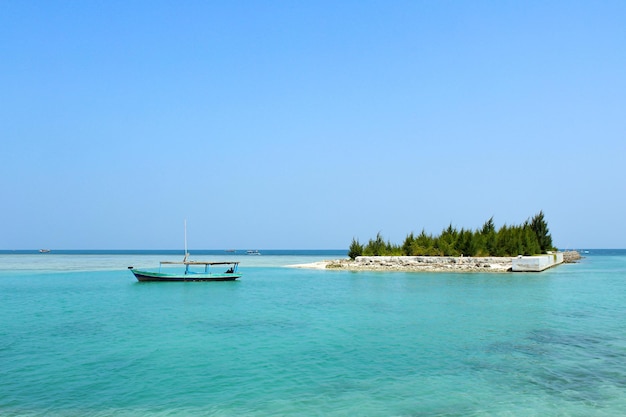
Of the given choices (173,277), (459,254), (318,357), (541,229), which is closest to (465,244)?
(459,254)

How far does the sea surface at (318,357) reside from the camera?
10.1 metres

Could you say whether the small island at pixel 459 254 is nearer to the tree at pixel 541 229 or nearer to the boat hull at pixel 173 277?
the tree at pixel 541 229

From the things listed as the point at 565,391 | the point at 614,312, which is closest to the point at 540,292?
the point at 614,312

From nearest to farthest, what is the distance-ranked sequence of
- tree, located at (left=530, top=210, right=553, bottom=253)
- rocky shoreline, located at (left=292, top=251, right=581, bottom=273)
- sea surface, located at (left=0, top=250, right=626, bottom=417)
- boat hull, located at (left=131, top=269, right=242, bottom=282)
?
sea surface, located at (left=0, top=250, right=626, bottom=417)
boat hull, located at (left=131, top=269, right=242, bottom=282)
rocky shoreline, located at (left=292, top=251, right=581, bottom=273)
tree, located at (left=530, top=210, right=553, bottom=253)

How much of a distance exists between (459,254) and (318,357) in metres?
40.7

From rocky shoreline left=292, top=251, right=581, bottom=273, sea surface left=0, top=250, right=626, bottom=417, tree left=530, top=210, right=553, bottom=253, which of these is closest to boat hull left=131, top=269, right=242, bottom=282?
sea surface left=0, top=250, right=626, bottom=417

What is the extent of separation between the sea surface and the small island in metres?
20.9

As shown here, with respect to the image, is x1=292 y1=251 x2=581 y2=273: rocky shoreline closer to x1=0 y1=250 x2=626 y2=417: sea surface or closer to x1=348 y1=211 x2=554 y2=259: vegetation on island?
x1=348 y1=211 x2=554 y2=259: vegetation on island

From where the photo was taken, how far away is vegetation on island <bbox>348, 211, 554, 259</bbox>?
50.9 meters

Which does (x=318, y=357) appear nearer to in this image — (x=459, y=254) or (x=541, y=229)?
(x=459, y=254)

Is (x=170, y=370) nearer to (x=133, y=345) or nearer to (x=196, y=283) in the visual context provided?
(x=133, y=345)

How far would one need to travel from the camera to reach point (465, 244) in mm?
51656

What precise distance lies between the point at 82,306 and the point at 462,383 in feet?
67.9

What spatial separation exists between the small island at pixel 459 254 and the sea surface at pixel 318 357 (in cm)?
2088
